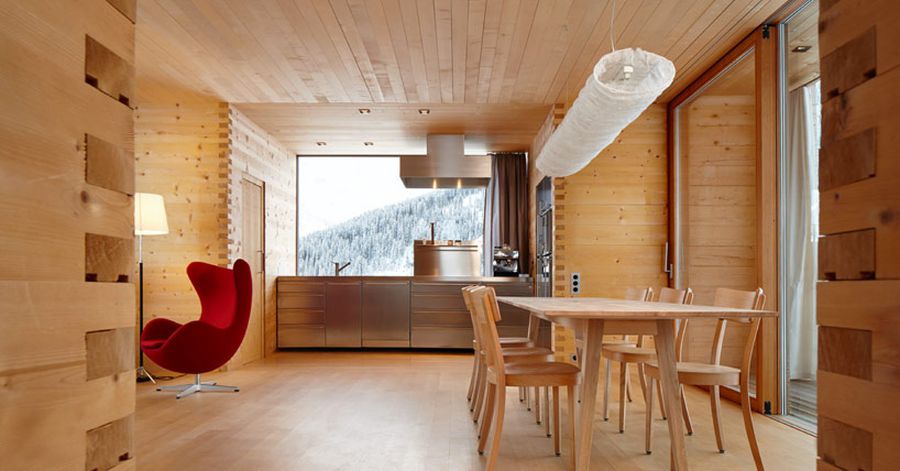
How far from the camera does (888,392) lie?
1020 mm

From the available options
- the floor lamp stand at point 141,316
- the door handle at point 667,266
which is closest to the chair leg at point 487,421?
the door handle at point 667,266

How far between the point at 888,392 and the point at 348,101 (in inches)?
209

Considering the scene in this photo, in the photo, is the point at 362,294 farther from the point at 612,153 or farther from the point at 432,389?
the point at 612,153

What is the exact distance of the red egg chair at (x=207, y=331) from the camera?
14.2ft

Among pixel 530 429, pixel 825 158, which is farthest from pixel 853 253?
pixel 530 429

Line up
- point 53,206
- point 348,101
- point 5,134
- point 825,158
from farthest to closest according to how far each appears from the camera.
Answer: point 348,101 < point 825,158 < point 53,206 < point 5,134

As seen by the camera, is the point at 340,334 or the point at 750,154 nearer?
the point at 750,154

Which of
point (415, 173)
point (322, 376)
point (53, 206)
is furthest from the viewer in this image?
point (415, 173)

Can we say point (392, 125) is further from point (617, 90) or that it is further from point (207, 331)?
point (617, 90)

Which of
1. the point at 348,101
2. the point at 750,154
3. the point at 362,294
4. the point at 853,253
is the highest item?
the point at 348,101

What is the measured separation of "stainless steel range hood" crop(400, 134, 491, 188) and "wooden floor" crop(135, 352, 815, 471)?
255 centimetres

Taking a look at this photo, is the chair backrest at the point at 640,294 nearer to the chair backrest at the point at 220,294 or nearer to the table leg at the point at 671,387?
the table leg at the point at 671,387

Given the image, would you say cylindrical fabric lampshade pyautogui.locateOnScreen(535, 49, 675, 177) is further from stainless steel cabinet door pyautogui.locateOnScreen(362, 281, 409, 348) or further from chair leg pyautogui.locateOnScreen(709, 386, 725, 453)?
stainless steel cabinet door pyautogui.locateOnScreen(362, 281, 409, 348)

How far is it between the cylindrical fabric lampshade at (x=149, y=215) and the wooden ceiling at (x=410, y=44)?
1044 millimetres
